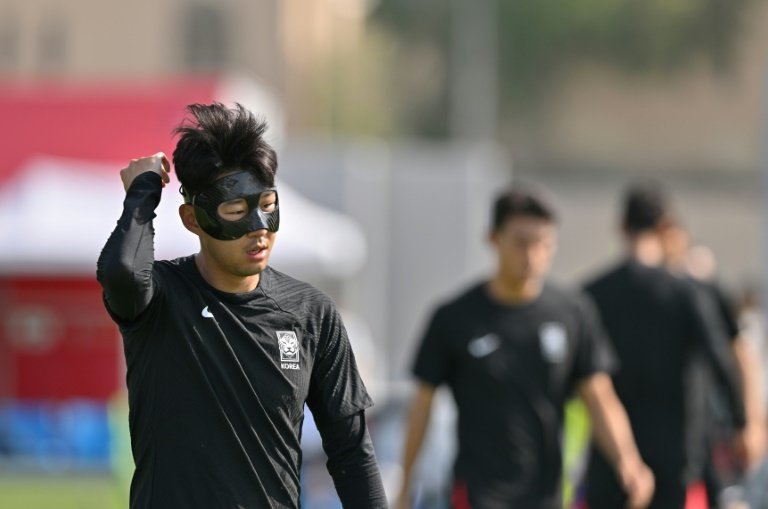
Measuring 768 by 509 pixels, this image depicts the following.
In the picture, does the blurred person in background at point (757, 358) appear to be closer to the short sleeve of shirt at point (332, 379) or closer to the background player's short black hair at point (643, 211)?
the background player's short black hair at point (643, 211)

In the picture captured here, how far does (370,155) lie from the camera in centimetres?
2755

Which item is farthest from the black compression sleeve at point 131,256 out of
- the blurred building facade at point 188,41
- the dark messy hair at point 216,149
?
the blurred building facade at point 188,41

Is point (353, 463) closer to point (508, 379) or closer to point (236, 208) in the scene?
point (236, 208)

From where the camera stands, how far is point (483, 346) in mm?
7727

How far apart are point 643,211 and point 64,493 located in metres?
5.15

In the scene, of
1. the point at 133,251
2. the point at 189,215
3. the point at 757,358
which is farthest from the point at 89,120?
the point at 133,251

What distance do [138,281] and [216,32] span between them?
55839mm

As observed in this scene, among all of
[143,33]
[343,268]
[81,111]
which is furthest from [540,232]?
[143,33]

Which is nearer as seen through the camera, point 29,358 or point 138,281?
point 138,281

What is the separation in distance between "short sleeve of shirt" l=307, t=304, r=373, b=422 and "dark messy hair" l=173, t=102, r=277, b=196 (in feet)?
1.43

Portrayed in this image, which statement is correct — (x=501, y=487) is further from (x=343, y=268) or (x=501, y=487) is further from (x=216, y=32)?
(x=216, y=32)

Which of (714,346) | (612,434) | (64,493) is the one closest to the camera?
(612,434)

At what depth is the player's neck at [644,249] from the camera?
9148mm

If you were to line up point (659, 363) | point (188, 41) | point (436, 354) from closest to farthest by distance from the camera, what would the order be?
point (436, 354)
point (659, 363)
point (188, 41)
